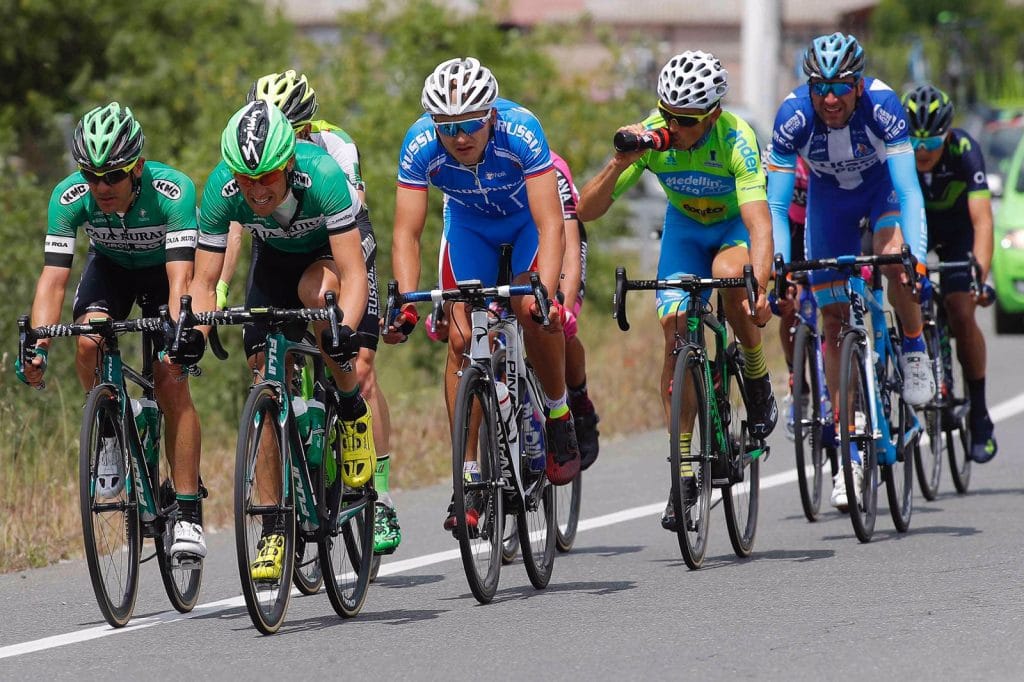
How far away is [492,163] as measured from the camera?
8609 millimetres

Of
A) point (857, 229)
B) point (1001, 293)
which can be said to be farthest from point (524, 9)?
point (857, 229)

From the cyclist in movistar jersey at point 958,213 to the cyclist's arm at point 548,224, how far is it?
3419mm

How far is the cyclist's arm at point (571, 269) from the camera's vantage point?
8867mm

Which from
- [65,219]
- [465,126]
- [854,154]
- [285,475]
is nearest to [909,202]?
[854,154]

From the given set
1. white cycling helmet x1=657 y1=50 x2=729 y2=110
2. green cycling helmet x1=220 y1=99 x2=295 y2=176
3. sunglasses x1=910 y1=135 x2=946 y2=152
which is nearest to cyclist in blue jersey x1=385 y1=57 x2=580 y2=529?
white cycling helmet x1=657 y1=50 x2=729 y2=110

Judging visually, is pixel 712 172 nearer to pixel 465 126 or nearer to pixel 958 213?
pixel 465 126

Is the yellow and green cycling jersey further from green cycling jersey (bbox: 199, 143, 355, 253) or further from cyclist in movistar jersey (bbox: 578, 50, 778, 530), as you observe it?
green cycling jersey (bbox: 199, 143, 355, 253)

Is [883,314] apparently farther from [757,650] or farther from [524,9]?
[524,9]

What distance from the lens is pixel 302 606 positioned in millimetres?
8117

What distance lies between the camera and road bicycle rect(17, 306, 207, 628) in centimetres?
751

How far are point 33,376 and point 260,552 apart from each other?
123 cm

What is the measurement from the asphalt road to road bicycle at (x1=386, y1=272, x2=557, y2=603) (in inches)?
9.0

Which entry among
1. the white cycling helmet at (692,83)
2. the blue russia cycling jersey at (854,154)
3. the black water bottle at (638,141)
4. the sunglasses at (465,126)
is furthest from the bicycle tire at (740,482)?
the sunglasses at (465,126)

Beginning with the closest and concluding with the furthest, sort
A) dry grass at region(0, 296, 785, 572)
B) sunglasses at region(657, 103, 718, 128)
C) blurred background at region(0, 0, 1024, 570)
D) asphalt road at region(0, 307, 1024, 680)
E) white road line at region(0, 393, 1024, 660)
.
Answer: asphalt road at region(0, 307, 1024, 680) → white road line at region(0, 393, 1024, 660) → sunglasses at region(657, 103, 718, 128) → dry grass at region(0, 296, 785, 572) → blurred background at region(0, 0, 1024, 570)
